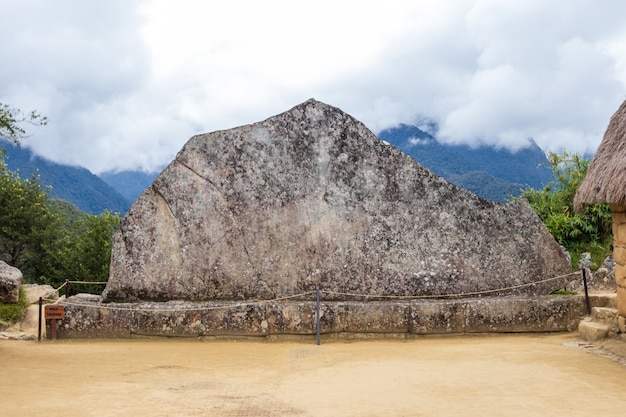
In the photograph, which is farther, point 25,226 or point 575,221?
point 25,226

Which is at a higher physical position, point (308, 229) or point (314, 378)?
point (308, 229)

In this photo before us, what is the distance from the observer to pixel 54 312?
314 inches

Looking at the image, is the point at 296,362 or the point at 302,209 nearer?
the point at 296,362

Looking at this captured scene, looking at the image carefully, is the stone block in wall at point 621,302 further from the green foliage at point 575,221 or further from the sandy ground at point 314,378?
the green foliage at point 575,221

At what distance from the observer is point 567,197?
1558 centimetres

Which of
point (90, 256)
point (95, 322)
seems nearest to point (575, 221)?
point (95, 322)

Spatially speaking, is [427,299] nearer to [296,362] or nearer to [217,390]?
[296,362]

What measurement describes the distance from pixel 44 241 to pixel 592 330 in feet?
64.1

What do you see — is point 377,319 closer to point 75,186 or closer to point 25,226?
point 25,226

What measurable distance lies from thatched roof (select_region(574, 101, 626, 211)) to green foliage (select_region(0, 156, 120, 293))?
16.6 meters

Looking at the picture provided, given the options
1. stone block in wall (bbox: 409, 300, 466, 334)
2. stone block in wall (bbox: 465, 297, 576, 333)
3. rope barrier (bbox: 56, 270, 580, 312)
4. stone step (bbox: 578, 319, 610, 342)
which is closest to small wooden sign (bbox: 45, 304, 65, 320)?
rope barrier (bbox: 56, 270, 580, 312)

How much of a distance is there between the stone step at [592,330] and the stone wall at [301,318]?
1.43 feet

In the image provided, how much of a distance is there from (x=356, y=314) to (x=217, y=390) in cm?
303

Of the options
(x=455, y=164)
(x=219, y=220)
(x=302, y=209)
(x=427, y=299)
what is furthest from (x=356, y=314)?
(x=455, y=164)
